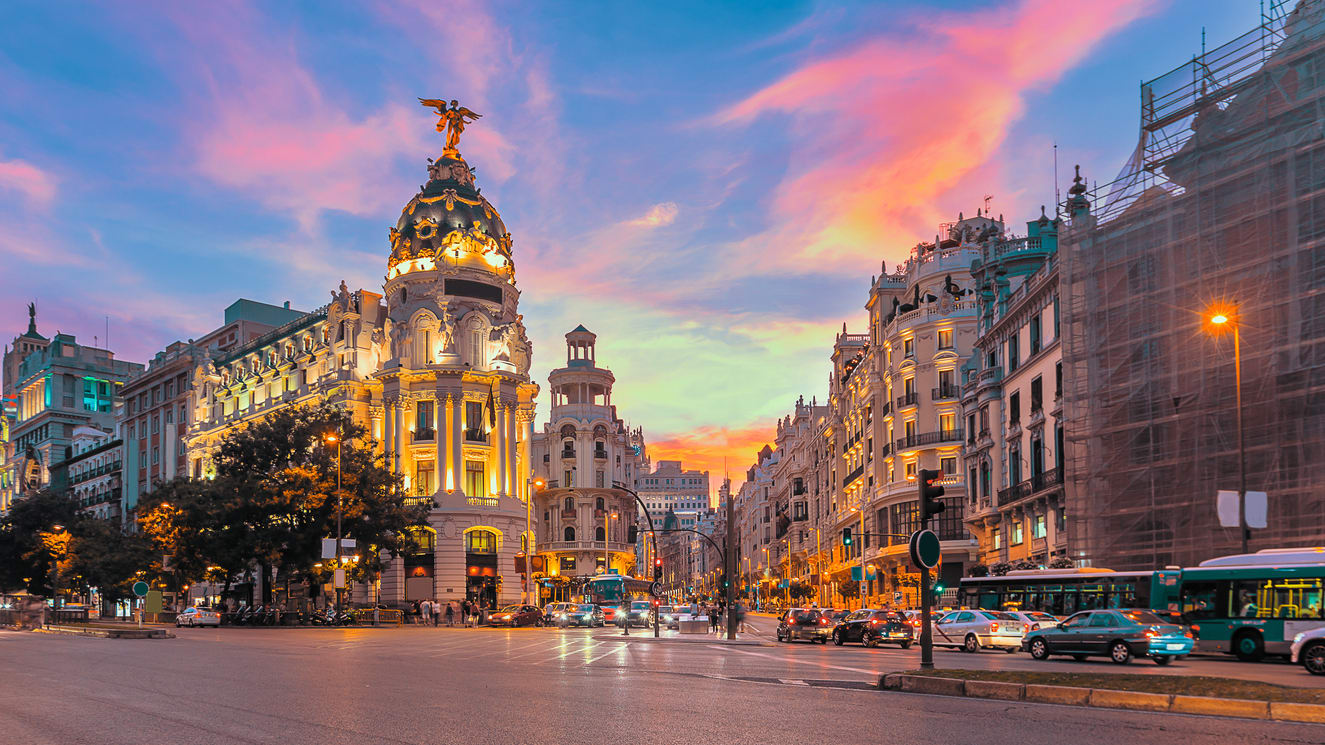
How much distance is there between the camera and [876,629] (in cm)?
3919

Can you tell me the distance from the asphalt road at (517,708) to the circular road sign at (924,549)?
2.34 meters

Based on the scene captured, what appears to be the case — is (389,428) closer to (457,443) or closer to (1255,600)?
Answer: (457,443)

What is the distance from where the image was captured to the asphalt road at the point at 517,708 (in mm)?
12297

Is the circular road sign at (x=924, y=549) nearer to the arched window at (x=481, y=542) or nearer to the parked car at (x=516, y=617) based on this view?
the parked car at (x=516, y=617)

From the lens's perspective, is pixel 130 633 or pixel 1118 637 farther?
pixel 130 633

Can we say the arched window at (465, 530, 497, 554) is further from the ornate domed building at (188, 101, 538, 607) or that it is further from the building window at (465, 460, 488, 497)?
the building window at (465, 460, 488, 497)

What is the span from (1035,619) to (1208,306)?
1113cm

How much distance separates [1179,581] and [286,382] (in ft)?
244

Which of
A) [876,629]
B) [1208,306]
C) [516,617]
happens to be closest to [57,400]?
[516,617]

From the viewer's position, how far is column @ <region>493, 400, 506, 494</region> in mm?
82250

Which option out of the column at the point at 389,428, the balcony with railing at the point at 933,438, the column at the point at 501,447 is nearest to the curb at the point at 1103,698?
the balcony with railing at the point at 933,438

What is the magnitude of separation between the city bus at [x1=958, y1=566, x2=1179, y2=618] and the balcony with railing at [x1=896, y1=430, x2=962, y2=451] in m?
22.4

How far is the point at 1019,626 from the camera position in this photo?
1380 inches

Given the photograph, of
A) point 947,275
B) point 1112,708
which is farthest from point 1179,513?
point 947,275
